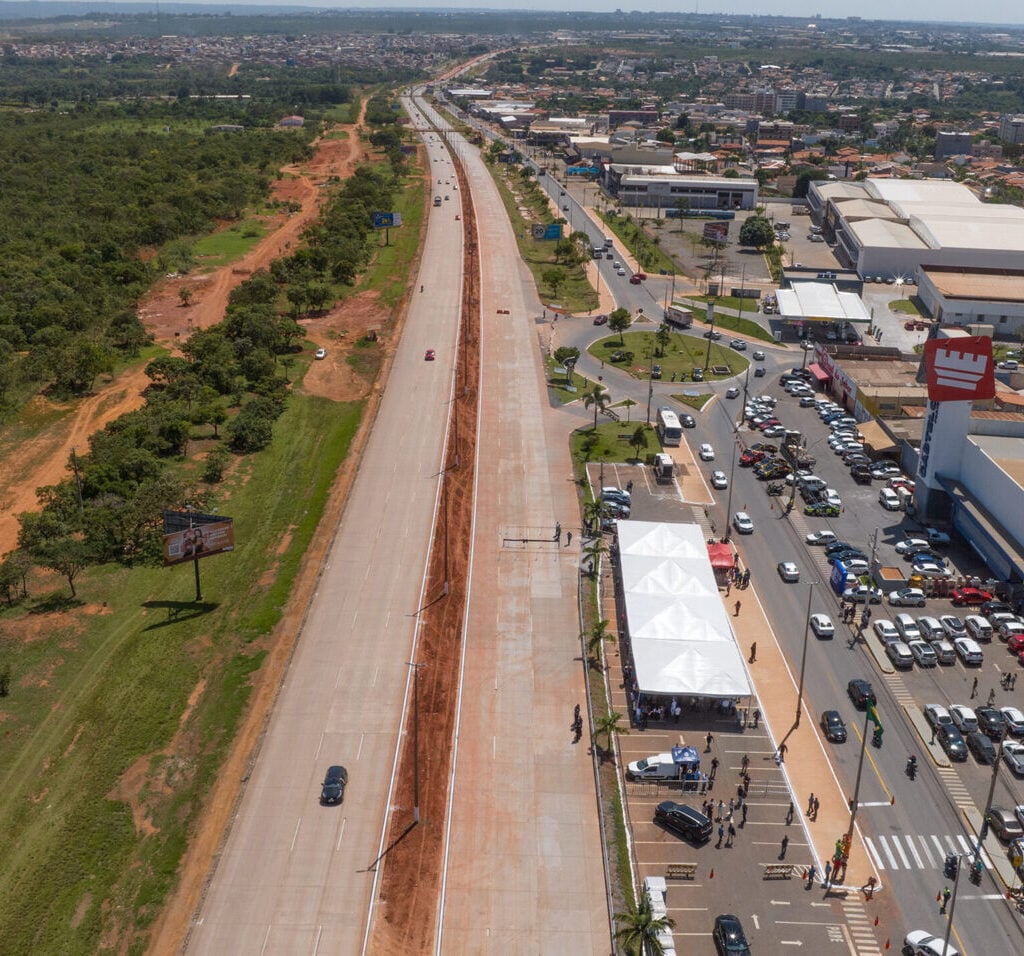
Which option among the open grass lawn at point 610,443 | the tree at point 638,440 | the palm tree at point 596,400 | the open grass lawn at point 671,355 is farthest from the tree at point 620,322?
the tree at point 638,440

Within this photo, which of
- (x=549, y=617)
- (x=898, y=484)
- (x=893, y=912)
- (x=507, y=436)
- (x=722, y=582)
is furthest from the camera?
(x=507, y=436)

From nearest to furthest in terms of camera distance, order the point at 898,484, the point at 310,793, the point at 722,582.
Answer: the point at 310,793
the point at 722,582
the point at 898,484

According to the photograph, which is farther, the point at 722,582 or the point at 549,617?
the point at 722,582

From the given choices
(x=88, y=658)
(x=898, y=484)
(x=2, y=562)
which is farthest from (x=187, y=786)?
(x=898, y=484)

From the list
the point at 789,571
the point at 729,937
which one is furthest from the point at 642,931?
the point at 789,571

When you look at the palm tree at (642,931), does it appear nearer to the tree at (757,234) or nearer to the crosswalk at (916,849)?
the crosswalk at (916,849)

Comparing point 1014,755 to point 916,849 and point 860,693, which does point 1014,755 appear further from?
point 916,849

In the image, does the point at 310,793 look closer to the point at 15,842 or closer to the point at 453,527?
the point at 15,842
